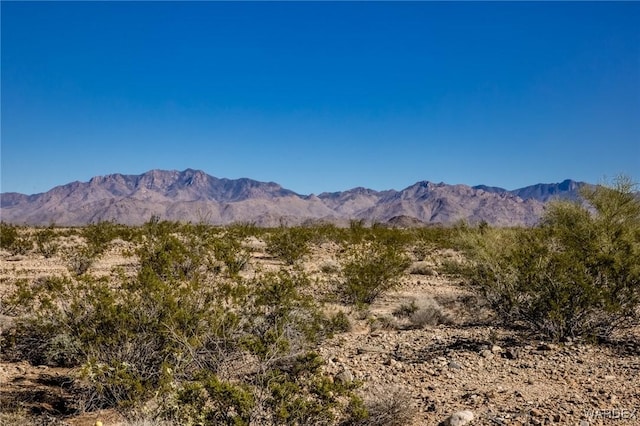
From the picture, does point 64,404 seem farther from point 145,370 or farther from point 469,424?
point 469,424

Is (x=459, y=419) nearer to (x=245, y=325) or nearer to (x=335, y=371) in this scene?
(x=335, y=371)

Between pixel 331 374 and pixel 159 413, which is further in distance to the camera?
pixel 331 374

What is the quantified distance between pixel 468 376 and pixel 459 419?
1574mm

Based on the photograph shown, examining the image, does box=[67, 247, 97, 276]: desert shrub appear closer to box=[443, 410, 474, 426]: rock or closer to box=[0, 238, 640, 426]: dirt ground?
box=[0, 238, 640, 426]: dirt ground

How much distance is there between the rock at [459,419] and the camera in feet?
16.9

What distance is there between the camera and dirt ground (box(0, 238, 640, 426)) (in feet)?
17.8

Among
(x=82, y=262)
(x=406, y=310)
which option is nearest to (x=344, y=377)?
(x=406, y=310)

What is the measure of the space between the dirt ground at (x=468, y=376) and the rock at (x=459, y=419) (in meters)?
0.10

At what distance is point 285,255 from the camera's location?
20.7 m

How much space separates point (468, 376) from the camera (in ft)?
21.9

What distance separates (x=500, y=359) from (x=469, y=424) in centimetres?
243

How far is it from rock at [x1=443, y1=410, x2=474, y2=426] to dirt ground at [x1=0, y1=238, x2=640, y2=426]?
10 cm

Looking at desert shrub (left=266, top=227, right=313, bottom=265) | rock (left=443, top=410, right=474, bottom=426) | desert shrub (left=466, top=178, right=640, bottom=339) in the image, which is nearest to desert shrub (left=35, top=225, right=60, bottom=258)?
desert shrub (left=266, top=227, right=313, bottom=265)

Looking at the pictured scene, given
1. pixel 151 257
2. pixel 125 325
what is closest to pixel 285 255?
pixel 151 257
